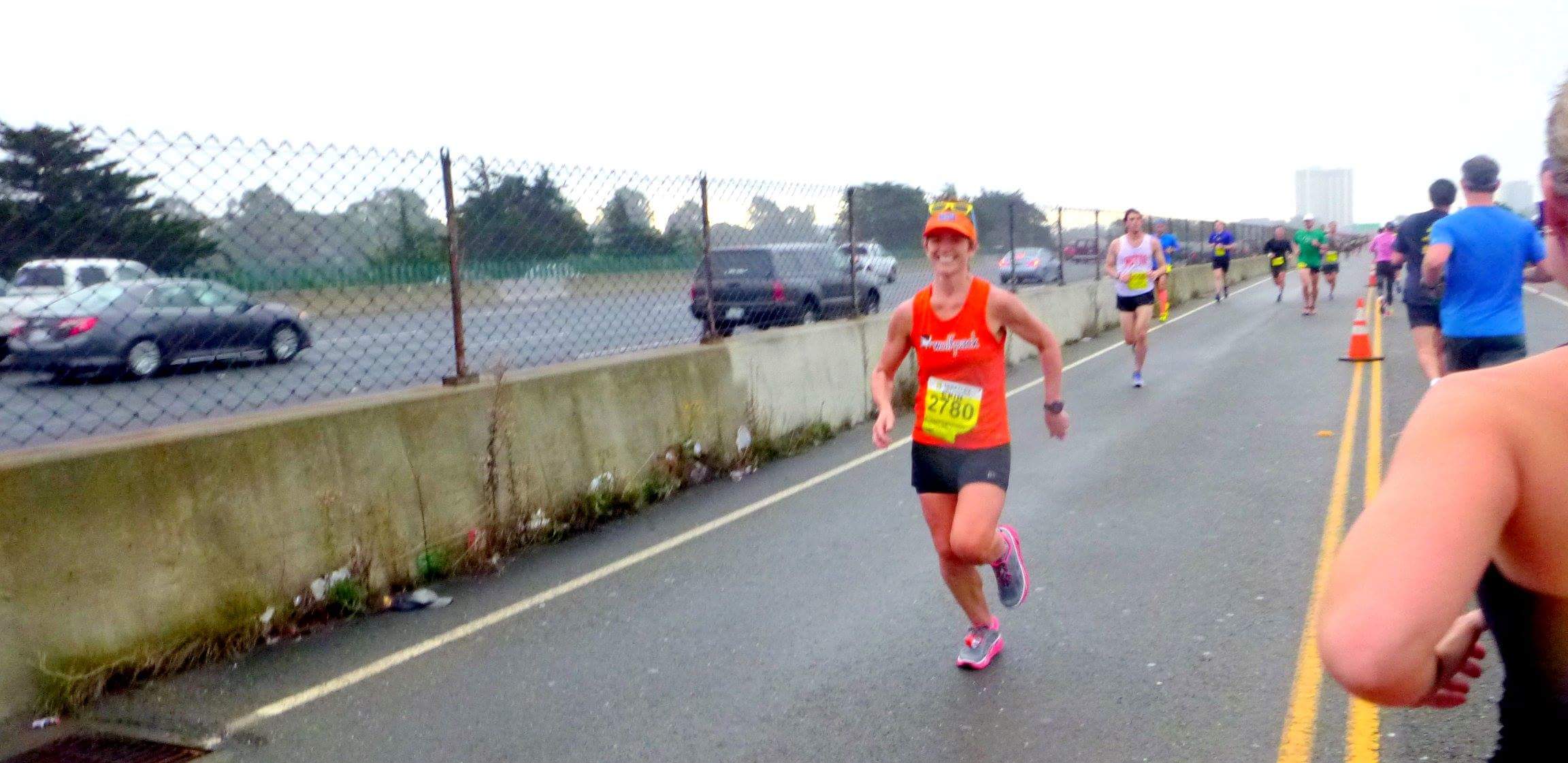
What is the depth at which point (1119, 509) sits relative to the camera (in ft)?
23.3

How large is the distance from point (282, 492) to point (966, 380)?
11.0 ft

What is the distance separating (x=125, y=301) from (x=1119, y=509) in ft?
17.6

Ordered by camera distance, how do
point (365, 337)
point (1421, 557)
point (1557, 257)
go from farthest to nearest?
point (365, 337)
point (1557, 257)
point (1421, 557)

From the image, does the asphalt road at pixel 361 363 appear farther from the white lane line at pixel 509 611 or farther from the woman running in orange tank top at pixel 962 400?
the woman running in orange tank top at pixel 962 400

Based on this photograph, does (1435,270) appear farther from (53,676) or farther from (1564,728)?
(53,676)

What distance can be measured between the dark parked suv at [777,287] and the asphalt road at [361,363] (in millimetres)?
373

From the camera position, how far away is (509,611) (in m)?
5.82

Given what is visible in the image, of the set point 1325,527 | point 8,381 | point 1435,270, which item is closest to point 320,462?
point 8,381

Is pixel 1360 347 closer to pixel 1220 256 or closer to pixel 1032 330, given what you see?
pixel 1032 330

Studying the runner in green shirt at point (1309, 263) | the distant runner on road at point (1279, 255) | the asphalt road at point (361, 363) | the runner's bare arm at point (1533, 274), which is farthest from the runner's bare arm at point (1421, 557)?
the distant runner on road at point (1279, 255)

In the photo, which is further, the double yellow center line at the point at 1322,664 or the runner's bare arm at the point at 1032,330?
the runner's bare arm at the point at 1032,330

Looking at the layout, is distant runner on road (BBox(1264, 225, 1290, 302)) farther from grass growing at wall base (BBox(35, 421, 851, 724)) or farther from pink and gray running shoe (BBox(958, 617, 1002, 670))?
pink and gray running shoe (BBox(958, 617, 1002, 670))

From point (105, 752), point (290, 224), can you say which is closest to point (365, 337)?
point (290, 224)

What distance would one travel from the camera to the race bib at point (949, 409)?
459 centimetres
